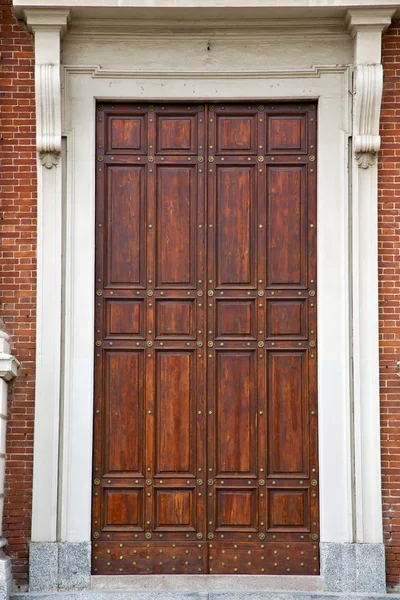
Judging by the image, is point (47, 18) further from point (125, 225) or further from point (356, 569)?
point (356, 569)

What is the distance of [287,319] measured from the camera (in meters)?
11.1

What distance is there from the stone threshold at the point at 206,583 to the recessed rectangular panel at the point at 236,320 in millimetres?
2304

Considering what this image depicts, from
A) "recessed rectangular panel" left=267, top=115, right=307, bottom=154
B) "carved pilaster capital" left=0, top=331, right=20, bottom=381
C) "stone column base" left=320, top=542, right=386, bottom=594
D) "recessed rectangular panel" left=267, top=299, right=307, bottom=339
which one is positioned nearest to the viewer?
"carved pilaster capital" left=0, top=331, right=20, bottom=381

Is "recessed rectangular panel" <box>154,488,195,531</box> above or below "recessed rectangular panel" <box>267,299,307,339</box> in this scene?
below

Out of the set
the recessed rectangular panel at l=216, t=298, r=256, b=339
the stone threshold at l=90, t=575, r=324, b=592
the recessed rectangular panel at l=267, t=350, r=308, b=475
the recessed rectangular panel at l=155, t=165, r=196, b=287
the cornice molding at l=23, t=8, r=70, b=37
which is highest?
the cornice molding at l=23, t=8, r=70, b=37

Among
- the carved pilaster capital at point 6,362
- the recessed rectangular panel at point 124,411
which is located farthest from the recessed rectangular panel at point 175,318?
the carved pilaster capital at point 6,362

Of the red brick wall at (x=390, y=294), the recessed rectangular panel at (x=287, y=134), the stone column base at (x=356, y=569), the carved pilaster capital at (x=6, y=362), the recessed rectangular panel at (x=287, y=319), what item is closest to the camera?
the carved pilaster capital at (x=6, y=362)

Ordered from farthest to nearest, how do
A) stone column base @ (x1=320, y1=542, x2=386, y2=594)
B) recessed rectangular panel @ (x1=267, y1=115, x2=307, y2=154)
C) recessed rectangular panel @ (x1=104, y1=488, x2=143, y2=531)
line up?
recessed rectangular panel @ (x1=267, y1=115, x2=307, y2=154), recessed rectangular panel @ (x1=104, y1=488, x2=143, y2=531), stone column base @ (x1=320, y1=542, x2=386, y2=594)

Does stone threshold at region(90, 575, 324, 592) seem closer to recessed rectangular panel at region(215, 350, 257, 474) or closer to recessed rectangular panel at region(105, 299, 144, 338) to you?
recessed rectangular panel at region(215, 350, 257, 474)

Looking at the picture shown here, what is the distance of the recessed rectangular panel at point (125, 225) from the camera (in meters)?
11.1

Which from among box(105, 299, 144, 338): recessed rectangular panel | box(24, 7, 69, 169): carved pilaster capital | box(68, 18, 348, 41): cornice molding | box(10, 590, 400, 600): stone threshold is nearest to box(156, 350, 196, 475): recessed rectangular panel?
box(105, 299, 144, 338): recessed rectangular panel

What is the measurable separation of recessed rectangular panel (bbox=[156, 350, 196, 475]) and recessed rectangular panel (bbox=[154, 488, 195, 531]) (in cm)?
21

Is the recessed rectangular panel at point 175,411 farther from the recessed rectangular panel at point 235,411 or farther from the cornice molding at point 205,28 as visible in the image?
the cornice molding at point 205,28

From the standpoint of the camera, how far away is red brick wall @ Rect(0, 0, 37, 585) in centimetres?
1079
